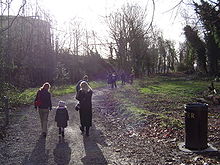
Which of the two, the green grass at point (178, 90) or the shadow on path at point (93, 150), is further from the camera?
the green grass at point (178, 90)

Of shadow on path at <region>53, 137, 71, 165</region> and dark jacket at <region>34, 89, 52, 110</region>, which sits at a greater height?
dark jacket at <region>34, 89, 52, 110</region>

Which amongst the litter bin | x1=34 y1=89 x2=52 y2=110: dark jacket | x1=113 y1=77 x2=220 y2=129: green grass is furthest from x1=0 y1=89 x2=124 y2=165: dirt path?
x1=113 y1=77 x2=220 y2=129: green grass

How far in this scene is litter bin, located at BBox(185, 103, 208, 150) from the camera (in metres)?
7.79

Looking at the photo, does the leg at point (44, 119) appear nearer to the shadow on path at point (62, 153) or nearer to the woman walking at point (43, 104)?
the woman walking at point (43, 104)

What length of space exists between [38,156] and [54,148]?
0.86m

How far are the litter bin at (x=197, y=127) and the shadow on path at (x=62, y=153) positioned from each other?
3053 millimetres

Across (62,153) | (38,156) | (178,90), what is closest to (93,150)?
(62,153)

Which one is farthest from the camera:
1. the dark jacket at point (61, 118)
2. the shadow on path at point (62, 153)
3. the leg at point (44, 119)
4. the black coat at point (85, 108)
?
the leg at point (44, 119)

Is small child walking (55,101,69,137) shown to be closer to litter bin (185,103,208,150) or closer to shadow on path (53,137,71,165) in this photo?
shadow on path (53,137,71,165)

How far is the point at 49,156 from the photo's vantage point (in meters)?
8.13

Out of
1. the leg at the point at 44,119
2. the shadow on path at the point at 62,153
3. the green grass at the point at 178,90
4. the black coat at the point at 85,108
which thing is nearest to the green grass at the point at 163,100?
the green grass at the point at 178,90

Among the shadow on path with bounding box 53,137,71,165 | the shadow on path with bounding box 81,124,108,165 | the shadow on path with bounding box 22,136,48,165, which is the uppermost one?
the shadow on path with bounding box 81,124,108,165

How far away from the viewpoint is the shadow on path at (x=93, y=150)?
7496 millimetres

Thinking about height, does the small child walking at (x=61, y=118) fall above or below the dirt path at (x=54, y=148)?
above
